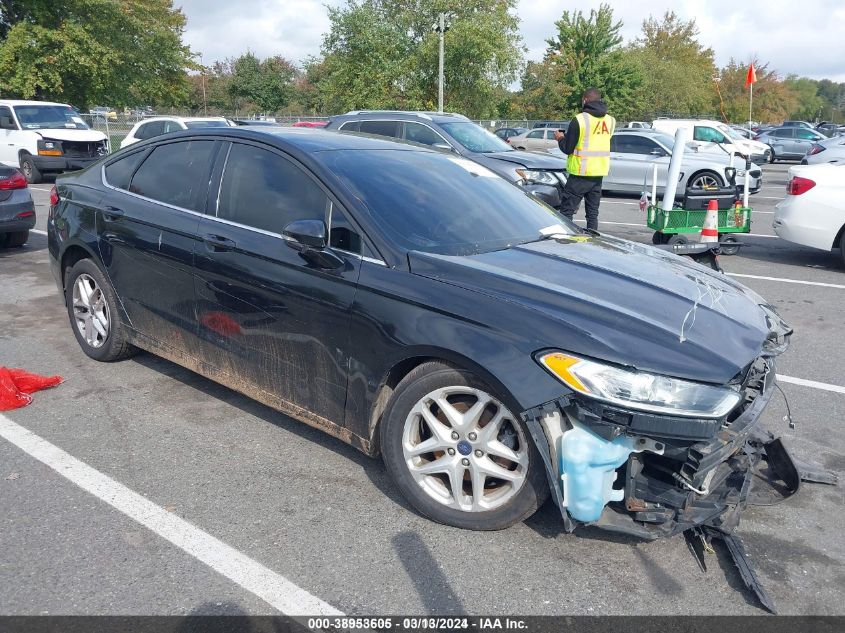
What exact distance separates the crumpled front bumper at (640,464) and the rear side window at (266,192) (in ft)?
5.41

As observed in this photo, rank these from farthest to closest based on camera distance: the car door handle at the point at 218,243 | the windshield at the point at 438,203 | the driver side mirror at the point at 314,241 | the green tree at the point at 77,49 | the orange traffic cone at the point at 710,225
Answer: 1. the green tree at the point at 77,49
2. the orange traffic cone at the point at 710,225
3. the car door handle at the point at 218,243
4. the windshield at the point at 438,203
5. the driver side mirror at the point at 314,241

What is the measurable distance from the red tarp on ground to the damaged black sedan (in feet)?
2.02

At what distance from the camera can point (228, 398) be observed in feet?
15.3

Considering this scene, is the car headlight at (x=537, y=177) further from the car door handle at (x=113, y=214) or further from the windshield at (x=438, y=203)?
the car door handle at (x=113, y=214)

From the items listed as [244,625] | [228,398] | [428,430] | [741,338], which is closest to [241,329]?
[228,398]

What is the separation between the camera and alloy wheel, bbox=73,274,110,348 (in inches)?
201

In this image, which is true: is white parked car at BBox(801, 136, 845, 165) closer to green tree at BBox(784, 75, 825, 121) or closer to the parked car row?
the parked car row

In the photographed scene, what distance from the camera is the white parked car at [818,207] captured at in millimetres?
8695

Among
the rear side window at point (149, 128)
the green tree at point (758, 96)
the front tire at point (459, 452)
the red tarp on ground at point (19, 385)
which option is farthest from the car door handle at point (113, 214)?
the green tree at point (758, 96)

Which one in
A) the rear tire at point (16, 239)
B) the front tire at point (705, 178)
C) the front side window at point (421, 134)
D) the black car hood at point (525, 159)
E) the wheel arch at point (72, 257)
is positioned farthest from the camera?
the front tire at point (705, 178)

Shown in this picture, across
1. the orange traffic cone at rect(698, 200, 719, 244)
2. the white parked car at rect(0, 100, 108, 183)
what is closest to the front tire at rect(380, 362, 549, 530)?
the orange traffic cone at rect(698, 200, 719, 244)

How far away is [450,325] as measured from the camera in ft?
10.2

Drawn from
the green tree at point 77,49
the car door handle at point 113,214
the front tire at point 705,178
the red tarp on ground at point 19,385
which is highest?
the green tree at point 77,49

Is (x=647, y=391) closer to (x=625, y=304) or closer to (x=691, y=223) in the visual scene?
(x=625, y=304)
